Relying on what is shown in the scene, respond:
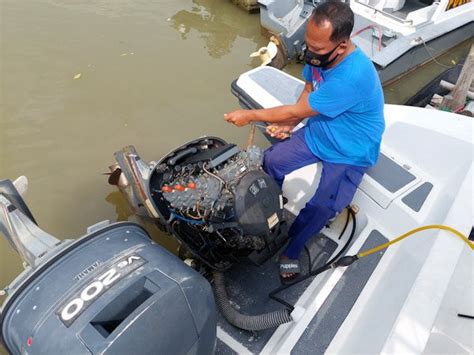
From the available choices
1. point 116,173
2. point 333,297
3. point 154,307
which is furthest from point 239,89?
point 154,307

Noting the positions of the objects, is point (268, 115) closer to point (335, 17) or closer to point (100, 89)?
point (335, 17)

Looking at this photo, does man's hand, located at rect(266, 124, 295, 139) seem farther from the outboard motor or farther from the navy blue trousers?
the outboard motor

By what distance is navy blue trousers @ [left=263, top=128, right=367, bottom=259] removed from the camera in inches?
85.7

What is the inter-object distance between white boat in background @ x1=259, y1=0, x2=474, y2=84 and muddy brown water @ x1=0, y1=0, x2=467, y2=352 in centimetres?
35

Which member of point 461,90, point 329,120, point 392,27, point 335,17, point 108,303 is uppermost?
point 335,17

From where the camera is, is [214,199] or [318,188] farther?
[318,188]

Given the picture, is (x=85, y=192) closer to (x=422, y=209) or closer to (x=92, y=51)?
(x=92, y=51)

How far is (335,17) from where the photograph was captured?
1.69 meters

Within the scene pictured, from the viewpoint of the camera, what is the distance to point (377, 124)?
2115mm

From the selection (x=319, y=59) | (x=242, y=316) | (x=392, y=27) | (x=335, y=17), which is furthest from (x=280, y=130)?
(x=392, y=27)

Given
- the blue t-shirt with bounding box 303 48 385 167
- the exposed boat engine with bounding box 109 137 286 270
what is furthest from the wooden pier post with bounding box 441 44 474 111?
the exposed boat engine with bounding box 109 137 286 270

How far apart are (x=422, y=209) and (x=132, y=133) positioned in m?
3.00

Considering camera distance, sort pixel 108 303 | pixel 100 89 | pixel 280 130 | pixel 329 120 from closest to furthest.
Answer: pixel 108 303 → pixel 329 120 → pixel 280 130 → pixel 100 89

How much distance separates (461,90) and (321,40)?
3465 millimetres
